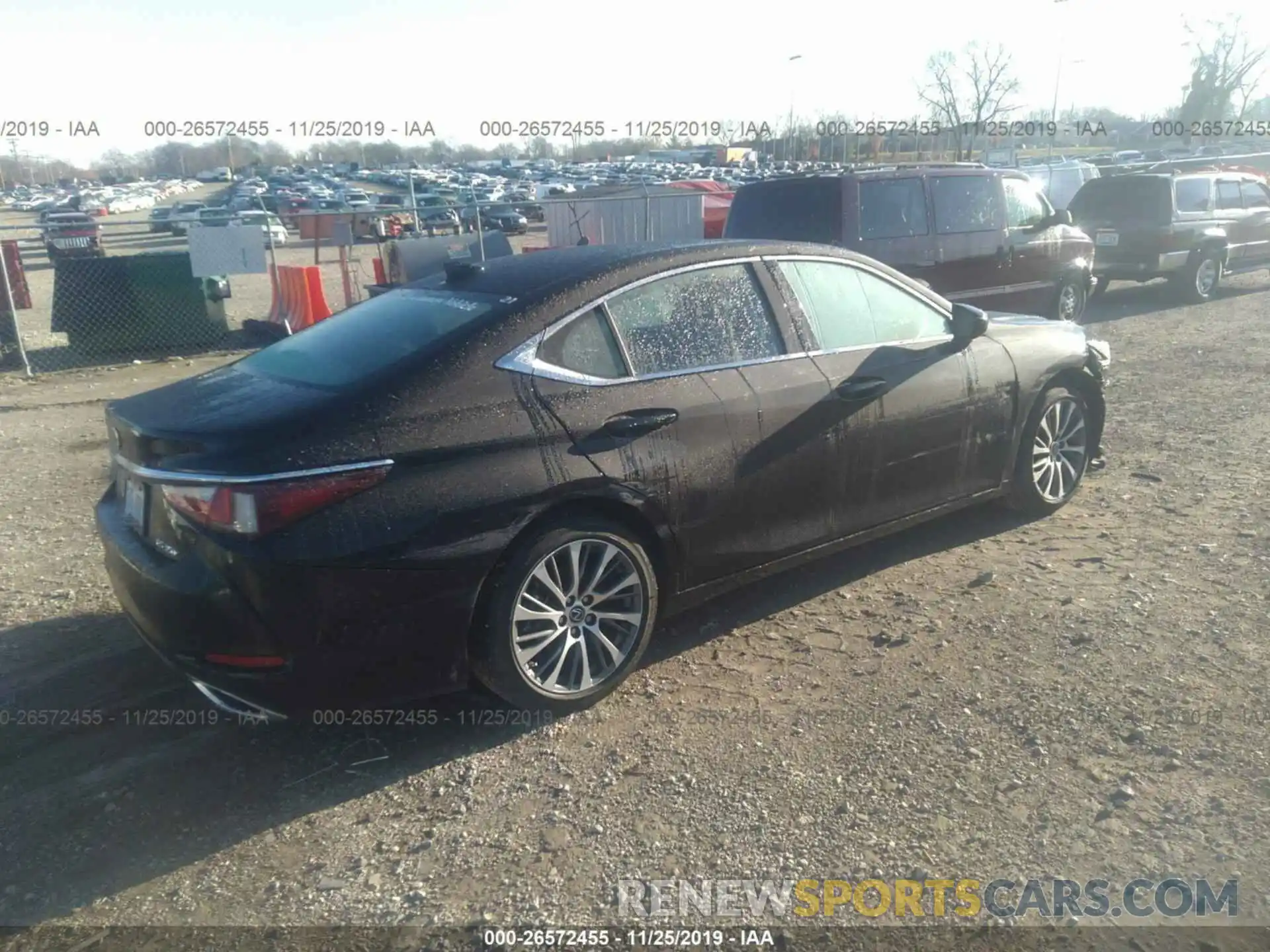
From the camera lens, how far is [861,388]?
4.41 meters

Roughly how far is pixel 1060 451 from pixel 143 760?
474 cm

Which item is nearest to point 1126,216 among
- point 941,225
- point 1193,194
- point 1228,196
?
point 1193,194

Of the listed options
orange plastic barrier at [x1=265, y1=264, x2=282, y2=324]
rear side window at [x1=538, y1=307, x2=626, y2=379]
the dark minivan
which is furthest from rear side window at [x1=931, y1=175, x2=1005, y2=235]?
orange plastic barrier at [x1=265, y1=264, x2=282, y2=324]

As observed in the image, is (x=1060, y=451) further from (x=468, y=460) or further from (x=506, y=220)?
(x=506, y=220)

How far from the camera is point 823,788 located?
3.22m

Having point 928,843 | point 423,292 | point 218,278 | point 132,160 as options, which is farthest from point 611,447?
point 132,160

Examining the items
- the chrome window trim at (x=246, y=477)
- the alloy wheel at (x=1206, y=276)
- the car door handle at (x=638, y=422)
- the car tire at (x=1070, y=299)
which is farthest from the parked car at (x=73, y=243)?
the alloy wheel at (x=1206, y=276)

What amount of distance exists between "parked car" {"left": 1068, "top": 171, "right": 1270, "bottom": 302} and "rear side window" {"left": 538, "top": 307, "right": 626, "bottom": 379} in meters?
12.3

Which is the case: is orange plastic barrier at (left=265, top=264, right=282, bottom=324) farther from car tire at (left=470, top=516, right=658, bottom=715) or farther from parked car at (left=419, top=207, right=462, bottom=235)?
parked car at (left=419, top=207, right=462, bottom=235)

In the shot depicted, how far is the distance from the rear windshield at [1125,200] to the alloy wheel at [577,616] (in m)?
12.4

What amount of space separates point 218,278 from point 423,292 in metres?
9.72

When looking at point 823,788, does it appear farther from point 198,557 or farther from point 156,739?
point 156,739

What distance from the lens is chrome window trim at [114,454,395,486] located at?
10.0 feet

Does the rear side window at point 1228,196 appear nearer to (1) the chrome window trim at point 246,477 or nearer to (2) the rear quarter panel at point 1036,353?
(2) the rear quarter panel at point 1036,353
